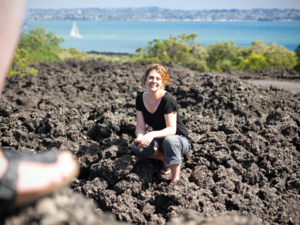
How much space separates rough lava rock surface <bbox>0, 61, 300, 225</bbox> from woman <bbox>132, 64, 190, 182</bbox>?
19 centimetres

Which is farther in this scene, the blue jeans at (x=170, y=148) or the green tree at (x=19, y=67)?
the green tree at (x=19, y=67)

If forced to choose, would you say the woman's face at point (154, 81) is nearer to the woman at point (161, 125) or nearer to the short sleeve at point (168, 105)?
the woman at point (161, 125)

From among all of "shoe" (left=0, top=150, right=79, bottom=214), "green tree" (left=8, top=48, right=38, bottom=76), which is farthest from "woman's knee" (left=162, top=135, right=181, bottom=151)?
"green tree" (left=8, top=48, right=38, bottom=76)

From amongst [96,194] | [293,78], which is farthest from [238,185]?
[293,78]

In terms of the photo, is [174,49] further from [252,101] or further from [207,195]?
[207,195]

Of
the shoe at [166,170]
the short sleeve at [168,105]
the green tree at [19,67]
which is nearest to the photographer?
the short sleeve at [168,105]

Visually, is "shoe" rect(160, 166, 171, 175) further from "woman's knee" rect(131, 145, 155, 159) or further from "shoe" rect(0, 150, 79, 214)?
"shoe" rect(0, 150, 79, 214)

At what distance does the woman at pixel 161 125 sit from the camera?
11.0 feet

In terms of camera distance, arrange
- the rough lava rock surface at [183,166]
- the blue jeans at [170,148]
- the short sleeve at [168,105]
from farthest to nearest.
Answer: the short sleeve at [168,105] → the blue jeans at [170,148] → the rough lava rock surface at [183,166]

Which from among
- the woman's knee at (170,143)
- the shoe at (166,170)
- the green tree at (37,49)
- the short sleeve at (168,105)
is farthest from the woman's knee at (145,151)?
the green tree at (37,49)

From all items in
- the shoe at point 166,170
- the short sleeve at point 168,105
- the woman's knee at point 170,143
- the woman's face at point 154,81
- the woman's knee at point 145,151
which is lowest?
the shoe at point 166,170

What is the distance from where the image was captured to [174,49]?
56.9 feet

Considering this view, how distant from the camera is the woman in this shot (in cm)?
336

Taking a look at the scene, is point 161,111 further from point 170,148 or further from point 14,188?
point 14,188
